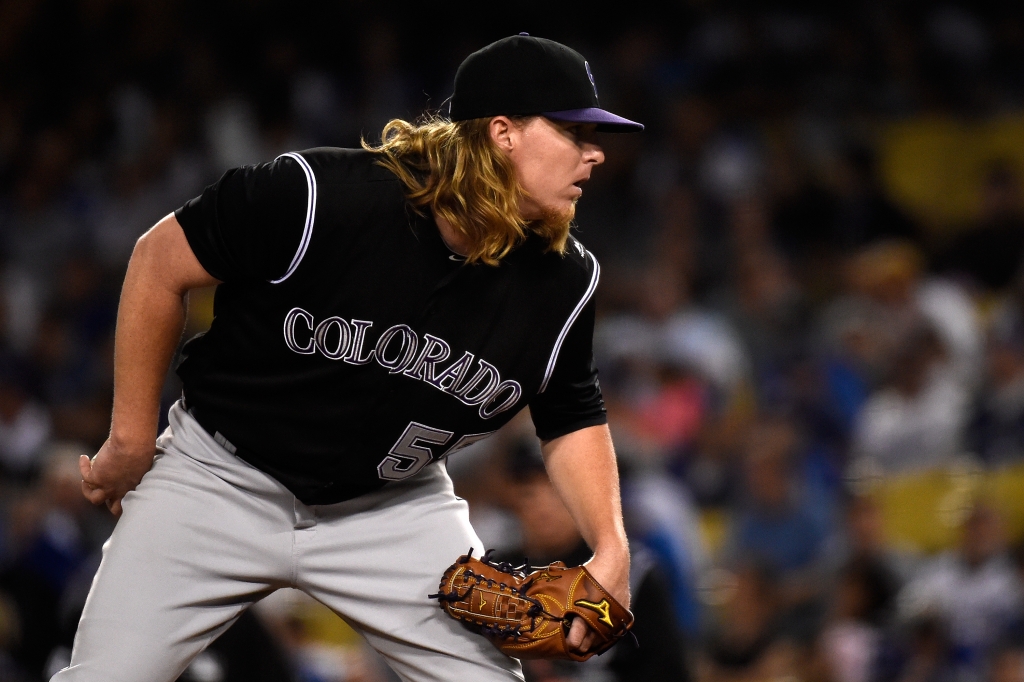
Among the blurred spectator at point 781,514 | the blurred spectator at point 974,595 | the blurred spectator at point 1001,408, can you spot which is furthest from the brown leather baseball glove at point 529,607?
the blurred spectator at point 1001,408

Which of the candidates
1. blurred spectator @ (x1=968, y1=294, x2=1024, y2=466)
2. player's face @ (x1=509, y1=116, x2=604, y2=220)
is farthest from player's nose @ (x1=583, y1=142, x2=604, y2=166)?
blurred spectator @ (x1=968, y1=294, x2=1024, y2=466)

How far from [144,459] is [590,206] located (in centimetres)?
600

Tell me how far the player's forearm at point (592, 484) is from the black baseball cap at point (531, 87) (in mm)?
678

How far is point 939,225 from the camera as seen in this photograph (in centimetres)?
811

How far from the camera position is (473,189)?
8.52ft

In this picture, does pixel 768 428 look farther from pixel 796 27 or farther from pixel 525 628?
pixel 796 27

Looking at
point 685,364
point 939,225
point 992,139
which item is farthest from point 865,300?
point 992,139

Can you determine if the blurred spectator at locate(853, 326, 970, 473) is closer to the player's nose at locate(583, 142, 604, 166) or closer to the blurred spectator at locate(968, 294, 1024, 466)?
the blurred spectator at locate(968, 294, 1024, 466)

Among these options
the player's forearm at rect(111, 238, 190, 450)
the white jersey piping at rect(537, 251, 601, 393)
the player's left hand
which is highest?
the player's forearm at rect(111, 238, 190, 450)

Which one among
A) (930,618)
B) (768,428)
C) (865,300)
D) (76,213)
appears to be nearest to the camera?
(930,618)

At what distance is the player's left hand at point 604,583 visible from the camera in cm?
260

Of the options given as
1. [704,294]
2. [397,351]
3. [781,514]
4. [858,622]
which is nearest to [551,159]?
[397,351]

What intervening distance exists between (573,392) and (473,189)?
526mm

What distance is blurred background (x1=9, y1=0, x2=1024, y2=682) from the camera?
512cm
